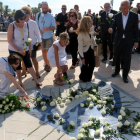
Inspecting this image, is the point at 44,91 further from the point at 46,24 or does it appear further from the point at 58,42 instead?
the point at 46,24

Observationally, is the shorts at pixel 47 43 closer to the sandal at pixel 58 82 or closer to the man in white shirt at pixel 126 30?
the sandal at pixel 58 82

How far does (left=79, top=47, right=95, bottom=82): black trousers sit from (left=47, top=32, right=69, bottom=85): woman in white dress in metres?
0.52

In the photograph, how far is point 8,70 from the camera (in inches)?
125

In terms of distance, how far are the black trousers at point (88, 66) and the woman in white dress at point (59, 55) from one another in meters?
0.52

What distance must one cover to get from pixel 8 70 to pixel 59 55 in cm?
155

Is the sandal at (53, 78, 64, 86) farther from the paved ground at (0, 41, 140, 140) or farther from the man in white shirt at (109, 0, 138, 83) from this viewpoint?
the man in white shirt at (109, 0, 138, 83)

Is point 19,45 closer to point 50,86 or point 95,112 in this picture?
point 50,86

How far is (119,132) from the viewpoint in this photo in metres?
2.55

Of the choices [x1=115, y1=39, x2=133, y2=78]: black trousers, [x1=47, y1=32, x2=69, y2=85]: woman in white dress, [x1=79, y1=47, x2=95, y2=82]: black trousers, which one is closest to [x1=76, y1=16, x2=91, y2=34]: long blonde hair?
[x1=47, y1=32, x2=69, y2=85]: woman in white dress

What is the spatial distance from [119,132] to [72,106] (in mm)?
1078

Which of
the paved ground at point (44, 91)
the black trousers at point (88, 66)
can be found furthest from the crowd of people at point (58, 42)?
the paved ground at point (44, 91)

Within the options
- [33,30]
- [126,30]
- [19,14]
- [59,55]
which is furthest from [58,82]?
[126,30]

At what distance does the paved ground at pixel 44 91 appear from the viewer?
2.54 m

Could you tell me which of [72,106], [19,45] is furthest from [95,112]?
[19,45]
